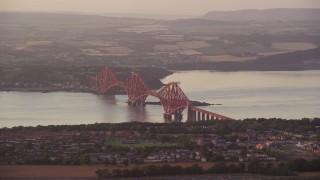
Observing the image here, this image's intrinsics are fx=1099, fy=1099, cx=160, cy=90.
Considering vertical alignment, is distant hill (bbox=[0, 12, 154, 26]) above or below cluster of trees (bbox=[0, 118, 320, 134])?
above

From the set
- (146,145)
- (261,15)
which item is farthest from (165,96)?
(261,15)

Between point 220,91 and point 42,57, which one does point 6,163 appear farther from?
point 42,57

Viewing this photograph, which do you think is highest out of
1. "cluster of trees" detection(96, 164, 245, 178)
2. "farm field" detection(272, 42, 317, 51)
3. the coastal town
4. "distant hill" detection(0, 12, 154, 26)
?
"distant hill" detection(0, 12, 154, 26)

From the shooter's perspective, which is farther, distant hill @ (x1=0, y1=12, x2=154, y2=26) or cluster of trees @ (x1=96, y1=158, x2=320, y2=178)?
distant hill @ (x1=0, y1=12, x2=154, y2=26)

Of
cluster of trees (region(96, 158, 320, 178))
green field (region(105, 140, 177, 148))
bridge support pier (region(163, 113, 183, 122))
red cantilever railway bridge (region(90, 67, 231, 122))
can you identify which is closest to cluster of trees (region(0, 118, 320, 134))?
red cantilever railway bridge (region(90, 67, 231, 122))

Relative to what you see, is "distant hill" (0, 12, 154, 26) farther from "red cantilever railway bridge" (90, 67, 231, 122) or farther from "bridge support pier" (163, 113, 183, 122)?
"bridge support pier" (163, 113, 183, 122)

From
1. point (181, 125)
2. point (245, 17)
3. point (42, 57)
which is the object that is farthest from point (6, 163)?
point (245, 17)

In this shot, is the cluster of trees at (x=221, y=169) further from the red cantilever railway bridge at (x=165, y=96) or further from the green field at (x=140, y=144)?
the red cantilever railway bridge at (x=165, y=96)
